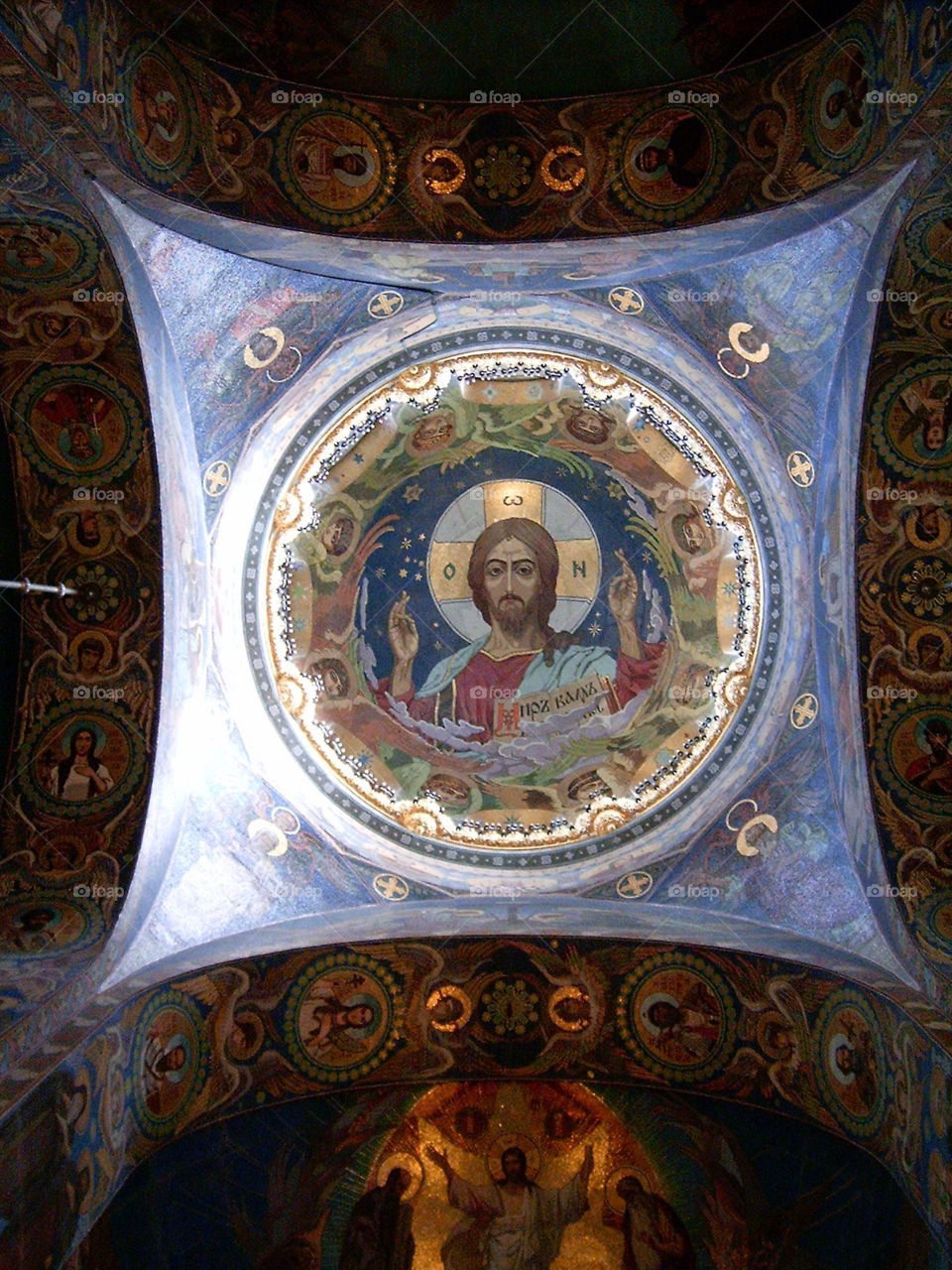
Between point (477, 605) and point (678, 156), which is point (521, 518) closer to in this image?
point (477, 605)

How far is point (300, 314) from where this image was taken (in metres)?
11.5

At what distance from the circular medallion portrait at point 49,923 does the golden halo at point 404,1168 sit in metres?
3.44

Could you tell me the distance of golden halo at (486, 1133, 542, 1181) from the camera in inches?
463

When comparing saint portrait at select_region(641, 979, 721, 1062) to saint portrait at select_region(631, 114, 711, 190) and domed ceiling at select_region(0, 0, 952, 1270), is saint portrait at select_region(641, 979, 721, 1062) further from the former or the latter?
saint portrait at select_region(631, 114, 711, 190)

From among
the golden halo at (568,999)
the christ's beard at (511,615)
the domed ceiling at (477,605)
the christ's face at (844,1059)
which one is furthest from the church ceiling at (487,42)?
the christ's face at (844,1059)

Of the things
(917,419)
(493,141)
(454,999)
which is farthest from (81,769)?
(917,419)

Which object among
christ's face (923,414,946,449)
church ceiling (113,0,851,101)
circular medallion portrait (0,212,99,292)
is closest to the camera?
circular medallion portrait (0,212,99,292)

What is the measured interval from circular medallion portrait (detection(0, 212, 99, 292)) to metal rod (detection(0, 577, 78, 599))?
7.66 feet

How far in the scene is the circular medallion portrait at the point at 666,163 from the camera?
1049cm

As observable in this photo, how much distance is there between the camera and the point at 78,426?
10.8 meters

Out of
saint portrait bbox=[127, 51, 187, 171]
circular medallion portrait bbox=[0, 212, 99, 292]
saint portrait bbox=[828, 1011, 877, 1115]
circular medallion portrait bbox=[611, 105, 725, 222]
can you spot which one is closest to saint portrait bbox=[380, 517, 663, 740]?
circular medallion portrait bbox=[611, 105, 725, 222]

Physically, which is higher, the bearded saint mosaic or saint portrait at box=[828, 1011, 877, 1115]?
the bearded saint mosaic

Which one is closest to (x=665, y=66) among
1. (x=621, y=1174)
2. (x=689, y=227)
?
(x=689, y=227)

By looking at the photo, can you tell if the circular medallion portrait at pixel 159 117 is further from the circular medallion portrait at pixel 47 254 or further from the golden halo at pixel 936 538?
the golden halo at pixel 936 538
